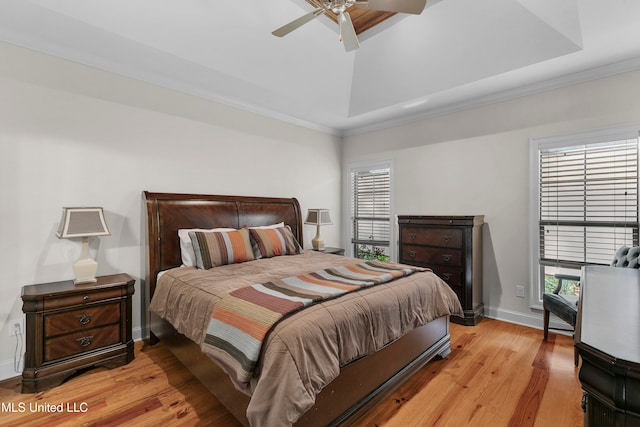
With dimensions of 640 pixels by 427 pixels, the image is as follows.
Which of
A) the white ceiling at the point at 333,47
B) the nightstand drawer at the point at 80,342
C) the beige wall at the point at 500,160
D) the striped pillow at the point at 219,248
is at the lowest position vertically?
the nightstand drawer at the point at 80,342

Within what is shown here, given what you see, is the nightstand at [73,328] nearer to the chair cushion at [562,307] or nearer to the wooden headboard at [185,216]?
the wooden headboard at [185,216]

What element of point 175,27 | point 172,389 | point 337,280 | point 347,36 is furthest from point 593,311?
point 175,27

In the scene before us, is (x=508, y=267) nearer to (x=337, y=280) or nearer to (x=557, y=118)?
(x=557, y=118)

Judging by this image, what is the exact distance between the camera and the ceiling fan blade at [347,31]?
2095 mm

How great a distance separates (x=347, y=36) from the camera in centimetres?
226

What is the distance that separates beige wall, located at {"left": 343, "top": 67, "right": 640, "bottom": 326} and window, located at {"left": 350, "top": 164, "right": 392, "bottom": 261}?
0.42 m

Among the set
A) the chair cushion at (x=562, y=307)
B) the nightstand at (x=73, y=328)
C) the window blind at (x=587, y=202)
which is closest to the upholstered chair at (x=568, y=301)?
the chair cushion at (x=562, y=307)

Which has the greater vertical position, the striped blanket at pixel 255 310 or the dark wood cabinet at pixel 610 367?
the dark wood cabinet at pixel 610 367

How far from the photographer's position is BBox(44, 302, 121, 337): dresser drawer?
2287 mm

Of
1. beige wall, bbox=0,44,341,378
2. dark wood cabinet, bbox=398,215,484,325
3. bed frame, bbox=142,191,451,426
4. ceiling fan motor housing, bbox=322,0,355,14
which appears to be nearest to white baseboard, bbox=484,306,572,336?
dark wood cabinet, bbox=398,215,484,325

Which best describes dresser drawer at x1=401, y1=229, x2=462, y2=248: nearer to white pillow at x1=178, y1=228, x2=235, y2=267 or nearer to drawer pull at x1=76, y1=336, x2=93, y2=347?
white pillow at x1=178, y1=228, x2=235, y2=267

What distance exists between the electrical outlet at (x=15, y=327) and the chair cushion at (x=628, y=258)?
16.2ft

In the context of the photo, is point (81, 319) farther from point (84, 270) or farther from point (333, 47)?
point (333, 47)

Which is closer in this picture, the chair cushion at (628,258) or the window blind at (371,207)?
the chair cushion at (628,258)
